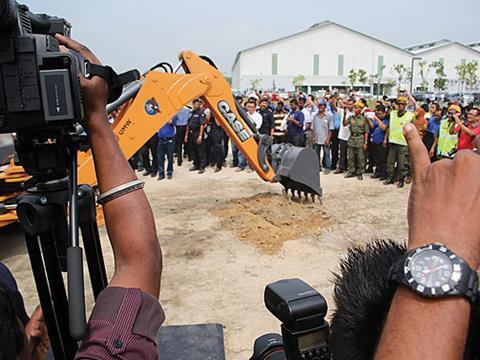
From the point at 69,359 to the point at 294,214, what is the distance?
5334 millimetres

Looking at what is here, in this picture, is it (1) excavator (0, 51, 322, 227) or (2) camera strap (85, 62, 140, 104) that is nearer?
(2) camera strap (85, 62, 140, 104)

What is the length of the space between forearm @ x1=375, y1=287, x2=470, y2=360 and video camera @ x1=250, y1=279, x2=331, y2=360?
334 mm

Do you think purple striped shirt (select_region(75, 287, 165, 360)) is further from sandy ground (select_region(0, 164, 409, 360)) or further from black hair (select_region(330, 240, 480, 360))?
sandy ground (select_region(0, 164, 409, 360))

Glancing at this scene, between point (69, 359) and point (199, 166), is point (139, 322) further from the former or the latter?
point (199, 166)

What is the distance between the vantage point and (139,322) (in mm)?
890

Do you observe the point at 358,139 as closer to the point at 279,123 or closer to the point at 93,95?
the point at 279,123

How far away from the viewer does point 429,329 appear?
2.03ft

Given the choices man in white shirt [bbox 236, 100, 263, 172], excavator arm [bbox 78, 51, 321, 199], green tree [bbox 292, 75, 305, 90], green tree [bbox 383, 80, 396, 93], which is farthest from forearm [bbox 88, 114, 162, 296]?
green tree [bbox 292, 75, 305, 90]

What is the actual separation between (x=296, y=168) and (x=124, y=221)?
5606 mm

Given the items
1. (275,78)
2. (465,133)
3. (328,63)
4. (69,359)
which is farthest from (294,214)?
(328,63)

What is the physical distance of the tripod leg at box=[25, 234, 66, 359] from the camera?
1.09m

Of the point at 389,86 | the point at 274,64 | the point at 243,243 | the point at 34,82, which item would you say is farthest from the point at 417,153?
the point at 274,64

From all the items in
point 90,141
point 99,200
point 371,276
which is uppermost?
point 90,141

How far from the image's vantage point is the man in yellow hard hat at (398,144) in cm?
828
